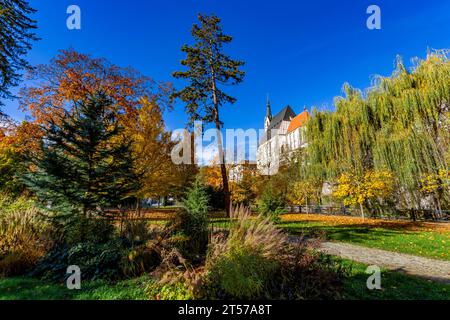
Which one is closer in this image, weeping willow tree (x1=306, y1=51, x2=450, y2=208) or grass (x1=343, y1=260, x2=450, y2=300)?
grass (x1=343, y1=260, x2=450, y2=300)

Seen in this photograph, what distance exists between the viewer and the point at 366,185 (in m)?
13.5

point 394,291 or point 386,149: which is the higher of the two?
point 386,149

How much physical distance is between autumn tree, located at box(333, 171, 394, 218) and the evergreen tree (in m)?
13.1

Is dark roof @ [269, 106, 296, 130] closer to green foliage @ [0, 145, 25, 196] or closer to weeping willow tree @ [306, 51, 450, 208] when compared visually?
weeping willow tree @ [306, 51, 450, 208]

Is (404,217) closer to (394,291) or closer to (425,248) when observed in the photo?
(425,248)

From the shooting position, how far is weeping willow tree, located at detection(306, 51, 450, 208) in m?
12.8

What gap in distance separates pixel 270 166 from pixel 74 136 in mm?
21636

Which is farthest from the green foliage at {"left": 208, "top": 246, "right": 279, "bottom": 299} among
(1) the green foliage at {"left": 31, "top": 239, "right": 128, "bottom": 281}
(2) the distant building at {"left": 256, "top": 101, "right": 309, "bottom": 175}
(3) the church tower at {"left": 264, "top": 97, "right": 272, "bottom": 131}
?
(3) the church tower at {"left": 264, "top": 97, "right": 272, "bottom": 131}

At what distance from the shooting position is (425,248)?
305 inches

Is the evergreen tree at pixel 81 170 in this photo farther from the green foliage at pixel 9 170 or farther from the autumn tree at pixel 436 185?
the autumn tree at pixel 436 185

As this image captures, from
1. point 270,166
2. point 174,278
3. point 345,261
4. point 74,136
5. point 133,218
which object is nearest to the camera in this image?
point 174,278

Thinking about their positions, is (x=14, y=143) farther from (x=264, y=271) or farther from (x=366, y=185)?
(x=366, y=185)

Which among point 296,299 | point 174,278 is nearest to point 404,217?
point 296,299

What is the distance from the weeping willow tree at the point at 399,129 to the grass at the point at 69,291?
15440 millimetres
